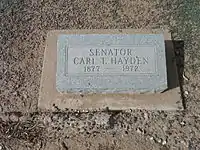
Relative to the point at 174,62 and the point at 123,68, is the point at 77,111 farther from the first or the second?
the point at 174,62

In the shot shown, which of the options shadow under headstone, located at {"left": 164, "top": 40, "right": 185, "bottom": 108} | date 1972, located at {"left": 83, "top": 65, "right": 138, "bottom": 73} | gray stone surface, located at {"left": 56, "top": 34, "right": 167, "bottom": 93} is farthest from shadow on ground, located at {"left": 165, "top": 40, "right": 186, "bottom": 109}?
date 1972, located at {"left": 83, "top": 65, "right": 138, "bottom": 73}

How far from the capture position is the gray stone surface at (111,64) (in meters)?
4.14

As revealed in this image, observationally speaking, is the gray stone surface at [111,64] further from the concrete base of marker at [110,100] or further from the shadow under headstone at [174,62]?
the shadow under headstone at [174,62]

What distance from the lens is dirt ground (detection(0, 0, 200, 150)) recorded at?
400 cm

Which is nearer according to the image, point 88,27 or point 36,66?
point 36,66

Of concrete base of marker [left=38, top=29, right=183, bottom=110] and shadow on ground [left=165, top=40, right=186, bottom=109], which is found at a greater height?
shadow on ground [left=165, top=40, right=186, bottom=109]

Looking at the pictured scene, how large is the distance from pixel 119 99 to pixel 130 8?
60.8 inches

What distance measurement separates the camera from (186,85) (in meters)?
4.38

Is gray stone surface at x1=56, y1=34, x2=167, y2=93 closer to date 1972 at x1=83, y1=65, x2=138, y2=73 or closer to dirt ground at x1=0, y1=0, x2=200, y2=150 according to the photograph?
date 1972 at x1=83, y1=65, x2=138, y2=73

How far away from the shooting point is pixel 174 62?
14.9 feet

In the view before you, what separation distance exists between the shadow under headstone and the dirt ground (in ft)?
0.21

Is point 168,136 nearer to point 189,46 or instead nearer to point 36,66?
point 189,46

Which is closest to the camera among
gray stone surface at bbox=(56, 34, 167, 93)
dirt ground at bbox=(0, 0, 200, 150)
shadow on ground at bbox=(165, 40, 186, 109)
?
dirt ground at bbox=(0, 0, 200, 150)

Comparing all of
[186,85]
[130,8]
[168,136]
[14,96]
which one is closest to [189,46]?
[186,85]
